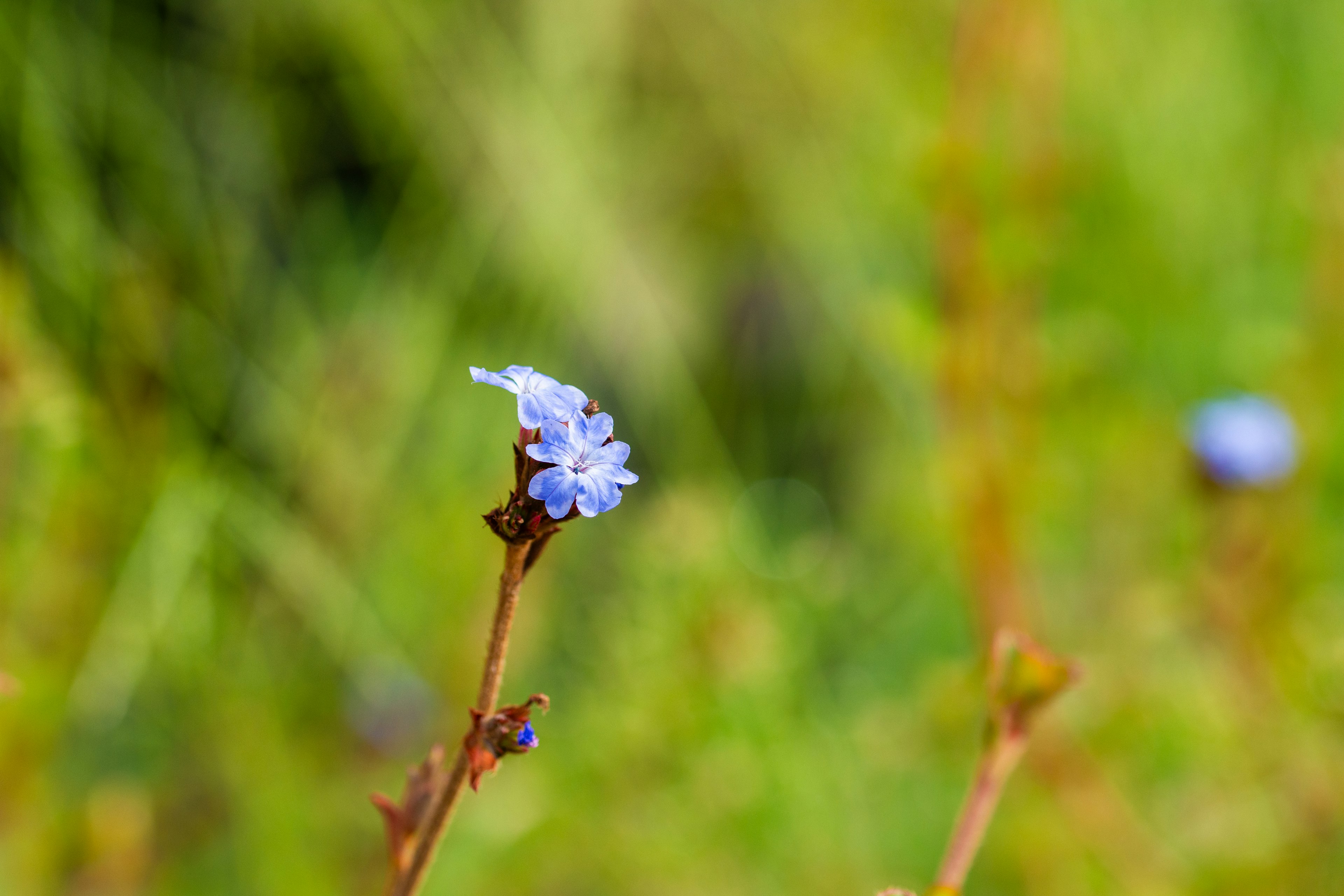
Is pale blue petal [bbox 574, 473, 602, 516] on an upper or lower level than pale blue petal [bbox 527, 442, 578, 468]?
lower

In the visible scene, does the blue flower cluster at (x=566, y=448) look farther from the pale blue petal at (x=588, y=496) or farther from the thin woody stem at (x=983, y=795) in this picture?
the thin woody stem at (x=983, y=795)

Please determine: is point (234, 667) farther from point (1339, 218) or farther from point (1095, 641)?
point (1339, 218)

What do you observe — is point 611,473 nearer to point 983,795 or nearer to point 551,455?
point 551,455

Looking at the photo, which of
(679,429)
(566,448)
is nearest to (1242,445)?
(679,429)

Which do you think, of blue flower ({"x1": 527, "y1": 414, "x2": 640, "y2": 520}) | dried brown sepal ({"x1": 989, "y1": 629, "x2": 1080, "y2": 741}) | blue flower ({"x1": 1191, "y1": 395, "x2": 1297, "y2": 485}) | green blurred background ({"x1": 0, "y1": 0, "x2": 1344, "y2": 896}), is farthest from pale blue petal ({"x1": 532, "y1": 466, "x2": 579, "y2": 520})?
blue flower ({"x1": 1191, "y1": 395, "x2": 1297, "y2": 485})

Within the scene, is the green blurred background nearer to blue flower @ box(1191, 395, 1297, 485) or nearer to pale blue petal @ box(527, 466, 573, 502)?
blue flower @ box(1191, 395, 1297, 485)

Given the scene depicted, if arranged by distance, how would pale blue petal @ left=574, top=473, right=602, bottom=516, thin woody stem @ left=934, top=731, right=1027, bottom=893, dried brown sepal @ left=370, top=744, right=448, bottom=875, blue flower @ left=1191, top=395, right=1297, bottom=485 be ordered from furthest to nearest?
1. blue flower @ left=1191, top=395, right=1297, bottom=485
2. thin woody stem @ left=934, top=731, right=1027, bottom=893
3. dried brown sepal @ left=370, top=744, right=448, bottom=875
4. pale blue petal @ left=574, top=473, right=602, bottom=516

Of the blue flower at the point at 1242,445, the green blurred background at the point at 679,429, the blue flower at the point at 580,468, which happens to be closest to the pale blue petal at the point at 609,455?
the blue flower at the point at 580,468
